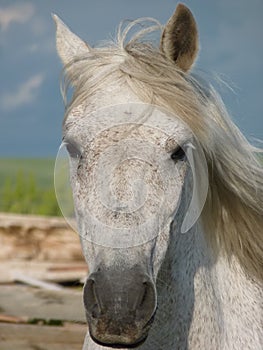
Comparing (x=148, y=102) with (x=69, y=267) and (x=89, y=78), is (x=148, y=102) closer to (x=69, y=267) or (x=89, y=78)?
(x=89, y=78)

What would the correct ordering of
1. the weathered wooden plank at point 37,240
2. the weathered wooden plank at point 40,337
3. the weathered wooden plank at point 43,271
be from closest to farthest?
the weathered wooden plank at point 40,337 < the weathered wooden plank at point 43,271 < the weathered wooden plank at point 37,240

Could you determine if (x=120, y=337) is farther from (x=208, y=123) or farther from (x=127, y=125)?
(x=208, y=123)

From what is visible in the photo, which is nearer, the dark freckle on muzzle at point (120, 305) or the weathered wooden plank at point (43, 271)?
the dark freckle on muzzle at point (120, 305)

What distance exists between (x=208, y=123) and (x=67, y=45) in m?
0.73

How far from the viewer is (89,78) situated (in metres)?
2.94

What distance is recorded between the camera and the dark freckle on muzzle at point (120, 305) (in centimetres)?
242

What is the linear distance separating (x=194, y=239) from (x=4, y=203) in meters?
22.8

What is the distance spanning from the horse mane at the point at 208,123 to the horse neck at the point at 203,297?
9 cm

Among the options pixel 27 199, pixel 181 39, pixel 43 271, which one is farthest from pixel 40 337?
pixel 27 199

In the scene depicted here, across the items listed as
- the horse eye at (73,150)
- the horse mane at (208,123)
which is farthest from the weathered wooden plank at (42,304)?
the horse eye at (73,150)

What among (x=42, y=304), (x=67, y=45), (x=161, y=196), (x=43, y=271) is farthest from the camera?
(x=43, y=271)

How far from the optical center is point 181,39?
115 inches

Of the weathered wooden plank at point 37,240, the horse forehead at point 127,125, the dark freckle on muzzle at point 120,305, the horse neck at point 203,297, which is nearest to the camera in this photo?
the dark freckle on muzzle at point 120,305

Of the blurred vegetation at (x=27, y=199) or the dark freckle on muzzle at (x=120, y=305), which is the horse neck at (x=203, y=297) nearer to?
the dark freckle on muzzle at (x=120, y=305)
